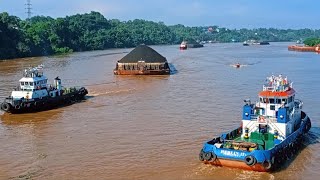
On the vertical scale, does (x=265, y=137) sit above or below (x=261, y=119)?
below

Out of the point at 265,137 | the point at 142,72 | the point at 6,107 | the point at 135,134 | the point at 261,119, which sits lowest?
the point at 135,134

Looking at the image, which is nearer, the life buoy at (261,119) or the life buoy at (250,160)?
the life buoy at (250,160)

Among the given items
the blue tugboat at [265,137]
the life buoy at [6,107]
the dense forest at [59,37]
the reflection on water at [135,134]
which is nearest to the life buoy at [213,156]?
the blue tugboat at [265,137]

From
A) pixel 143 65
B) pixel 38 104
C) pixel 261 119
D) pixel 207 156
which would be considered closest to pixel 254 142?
pixel 261 119

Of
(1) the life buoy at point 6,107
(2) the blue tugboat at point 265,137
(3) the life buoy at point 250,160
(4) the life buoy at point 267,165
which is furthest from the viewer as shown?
(1) the life buoy at point 6,107

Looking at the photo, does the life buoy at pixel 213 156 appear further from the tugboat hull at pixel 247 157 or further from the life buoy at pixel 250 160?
the life buoy at pixel 250 160

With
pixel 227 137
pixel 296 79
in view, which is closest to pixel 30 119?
pixel 227 137

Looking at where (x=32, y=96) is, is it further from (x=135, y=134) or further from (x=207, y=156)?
(x=207, y=156)

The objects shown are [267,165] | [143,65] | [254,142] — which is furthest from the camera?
[143,65]
